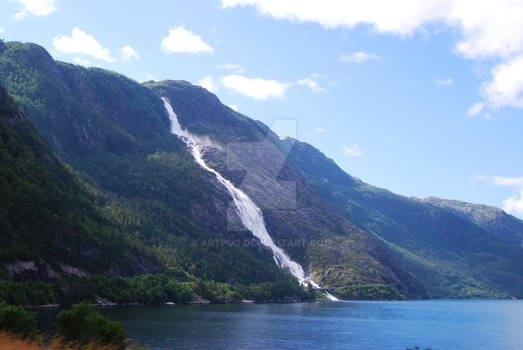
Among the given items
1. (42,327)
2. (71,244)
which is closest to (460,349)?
(42,327)

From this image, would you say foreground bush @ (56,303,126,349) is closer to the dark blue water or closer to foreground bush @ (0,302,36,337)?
foreground bush @ (0,302,36,337)

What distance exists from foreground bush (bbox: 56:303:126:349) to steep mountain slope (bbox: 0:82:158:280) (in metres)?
64.3

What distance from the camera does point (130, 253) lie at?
157750 mm

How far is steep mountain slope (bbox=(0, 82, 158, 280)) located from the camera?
112 metres

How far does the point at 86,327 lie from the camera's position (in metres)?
41.3

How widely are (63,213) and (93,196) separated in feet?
169

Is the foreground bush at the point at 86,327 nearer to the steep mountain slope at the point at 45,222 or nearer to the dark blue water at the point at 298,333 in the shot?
the dark blue water at the point at 298,333

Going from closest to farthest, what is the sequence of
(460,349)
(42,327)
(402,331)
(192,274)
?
1. (42,327)
2. (460,349)
3. (402,331)
4. (192,274)

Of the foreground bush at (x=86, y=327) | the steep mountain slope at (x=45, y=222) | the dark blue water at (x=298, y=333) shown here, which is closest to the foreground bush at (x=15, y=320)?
the foreground bush at (x=86, y=327)

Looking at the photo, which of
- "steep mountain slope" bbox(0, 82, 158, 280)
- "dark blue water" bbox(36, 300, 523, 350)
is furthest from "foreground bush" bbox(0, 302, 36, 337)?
"steep mountain slope" bbox(0, 82, 158, 280)

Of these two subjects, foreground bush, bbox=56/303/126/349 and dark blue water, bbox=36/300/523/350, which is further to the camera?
dark blue water, bbox=36/300/523/350

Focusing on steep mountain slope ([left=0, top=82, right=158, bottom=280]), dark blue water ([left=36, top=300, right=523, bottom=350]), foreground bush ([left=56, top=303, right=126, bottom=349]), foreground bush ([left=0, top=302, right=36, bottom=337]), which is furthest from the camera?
steep mountain slope ([left=0, top=82, right=158, bottom=280])

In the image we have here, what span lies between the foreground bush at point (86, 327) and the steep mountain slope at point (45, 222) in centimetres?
6428

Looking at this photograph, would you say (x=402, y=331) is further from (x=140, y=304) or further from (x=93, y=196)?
(x=93, y=196)
